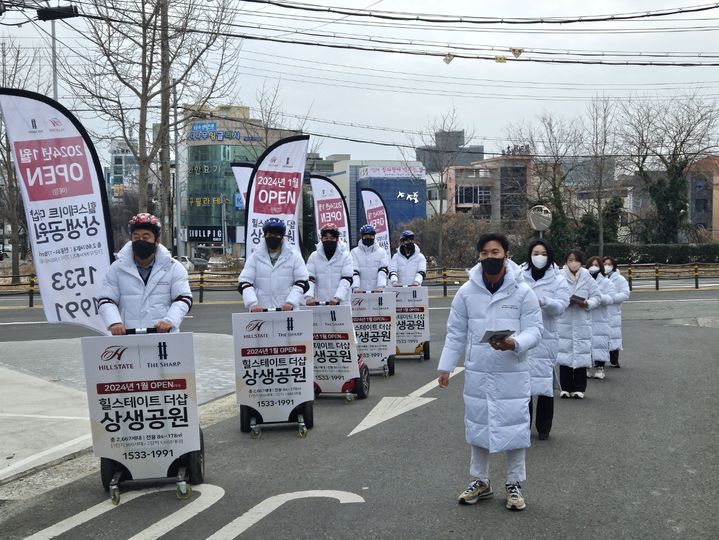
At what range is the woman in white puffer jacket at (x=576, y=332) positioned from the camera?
10141 mm

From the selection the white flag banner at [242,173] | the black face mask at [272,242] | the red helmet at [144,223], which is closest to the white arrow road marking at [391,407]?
the black face mask at [272,242]

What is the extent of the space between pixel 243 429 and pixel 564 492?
3672 millimetres

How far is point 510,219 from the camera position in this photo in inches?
2066

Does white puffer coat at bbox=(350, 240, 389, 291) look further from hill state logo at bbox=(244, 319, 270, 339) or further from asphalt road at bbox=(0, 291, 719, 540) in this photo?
hill state logo at bbox=(244, 319, 270, 339)

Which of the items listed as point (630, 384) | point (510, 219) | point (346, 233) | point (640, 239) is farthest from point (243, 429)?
point (640, 239)

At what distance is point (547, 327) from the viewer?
27.6 feet

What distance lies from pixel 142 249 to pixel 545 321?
4184mm

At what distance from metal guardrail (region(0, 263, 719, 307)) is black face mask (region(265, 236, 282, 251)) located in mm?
22109

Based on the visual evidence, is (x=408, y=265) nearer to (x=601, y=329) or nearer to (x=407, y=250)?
(x=407, y=250)

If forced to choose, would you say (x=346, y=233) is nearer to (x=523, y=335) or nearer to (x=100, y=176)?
(x=100, y=176)

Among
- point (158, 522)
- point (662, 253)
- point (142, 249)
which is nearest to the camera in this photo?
point (158, 522)

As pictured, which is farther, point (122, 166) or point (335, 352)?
point (122, 166)

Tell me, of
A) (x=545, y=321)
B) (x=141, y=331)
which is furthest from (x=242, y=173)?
(x=141, y=331)

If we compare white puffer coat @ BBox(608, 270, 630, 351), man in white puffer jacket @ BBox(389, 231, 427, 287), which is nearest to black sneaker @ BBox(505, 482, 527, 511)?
white puffer coat @ BBox(608, 270, 630, 351)
